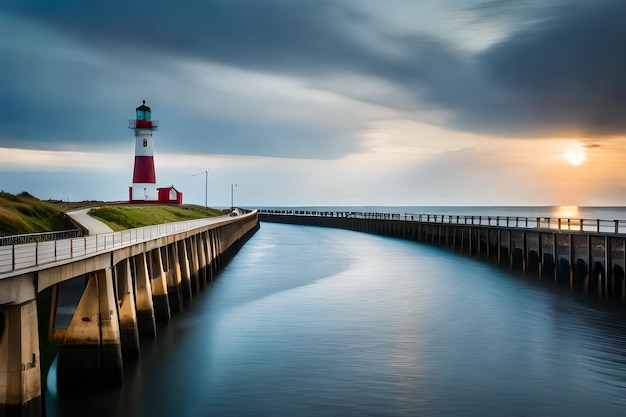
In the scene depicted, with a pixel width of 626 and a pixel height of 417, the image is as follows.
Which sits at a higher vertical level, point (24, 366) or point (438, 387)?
point (24, 366)

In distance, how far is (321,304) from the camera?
108 feet

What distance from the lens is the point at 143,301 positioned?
2238cm

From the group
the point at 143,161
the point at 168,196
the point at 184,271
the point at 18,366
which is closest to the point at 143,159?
the point at 143,161

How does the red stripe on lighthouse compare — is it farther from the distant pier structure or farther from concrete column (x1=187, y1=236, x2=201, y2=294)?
concrete column (x1=187, y1=236, x2=201, y2=294)

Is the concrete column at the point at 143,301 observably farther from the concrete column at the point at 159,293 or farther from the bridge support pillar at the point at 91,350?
the bridge support pillar at the point at 91,350

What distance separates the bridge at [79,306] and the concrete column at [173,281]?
0.16 feet

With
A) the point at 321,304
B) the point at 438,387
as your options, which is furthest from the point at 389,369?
the point at 321,304

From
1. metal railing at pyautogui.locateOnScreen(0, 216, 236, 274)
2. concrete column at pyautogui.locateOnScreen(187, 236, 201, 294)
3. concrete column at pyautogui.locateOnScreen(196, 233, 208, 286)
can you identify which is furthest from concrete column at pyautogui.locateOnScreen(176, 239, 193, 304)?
metal railing at pyautogui.locateOnScreen(0, 216, 236, 274)

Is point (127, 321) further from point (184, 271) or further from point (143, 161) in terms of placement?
point (143, 161)

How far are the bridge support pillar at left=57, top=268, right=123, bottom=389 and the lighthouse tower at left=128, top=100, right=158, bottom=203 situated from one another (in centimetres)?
6434

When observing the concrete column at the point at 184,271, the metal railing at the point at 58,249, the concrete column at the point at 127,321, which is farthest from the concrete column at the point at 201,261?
the concrete column at the point at 127,321

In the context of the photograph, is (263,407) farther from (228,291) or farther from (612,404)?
(228,291)

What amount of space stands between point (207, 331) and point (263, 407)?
969 centimetres

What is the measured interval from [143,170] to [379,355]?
2470 inches
